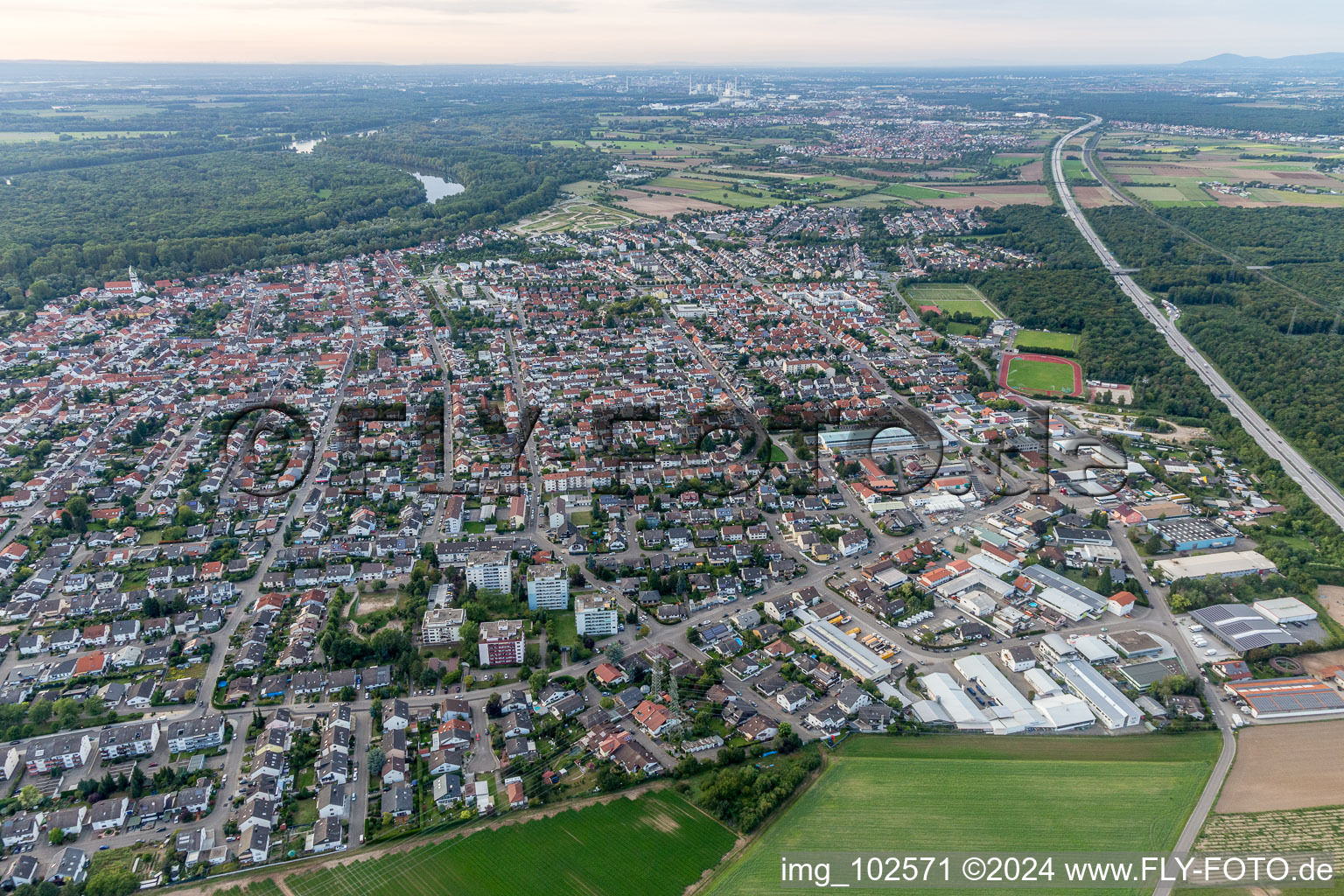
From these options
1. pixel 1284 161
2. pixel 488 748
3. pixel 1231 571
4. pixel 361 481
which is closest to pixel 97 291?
pixel 361 481

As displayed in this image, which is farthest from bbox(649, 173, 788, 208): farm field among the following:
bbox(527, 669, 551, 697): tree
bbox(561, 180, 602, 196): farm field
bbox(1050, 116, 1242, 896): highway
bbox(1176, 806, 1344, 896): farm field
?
bbox(1176, 806, 1344, 896): farm field

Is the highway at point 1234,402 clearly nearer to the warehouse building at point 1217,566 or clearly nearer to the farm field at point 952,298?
the warehouse building at point 1217,566

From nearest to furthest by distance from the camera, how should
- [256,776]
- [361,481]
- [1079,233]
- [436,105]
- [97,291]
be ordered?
[256,776]
[361,481]
[97,291]
[1079,233]
[436,105]

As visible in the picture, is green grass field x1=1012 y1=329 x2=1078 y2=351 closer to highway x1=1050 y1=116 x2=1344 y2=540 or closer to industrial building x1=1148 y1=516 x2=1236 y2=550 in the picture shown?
highway x1=1050 y1=116 x2=1344 y2=540

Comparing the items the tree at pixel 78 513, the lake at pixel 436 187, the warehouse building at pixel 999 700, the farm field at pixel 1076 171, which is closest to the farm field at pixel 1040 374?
the warehouse building at pixel 999 700

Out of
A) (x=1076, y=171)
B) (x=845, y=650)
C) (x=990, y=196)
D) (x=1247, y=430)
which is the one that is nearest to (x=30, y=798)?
(x=845, y=650)

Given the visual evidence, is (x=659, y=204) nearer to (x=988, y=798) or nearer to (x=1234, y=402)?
(x=1234, y=402)

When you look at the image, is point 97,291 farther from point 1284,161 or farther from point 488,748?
point 1284,161
